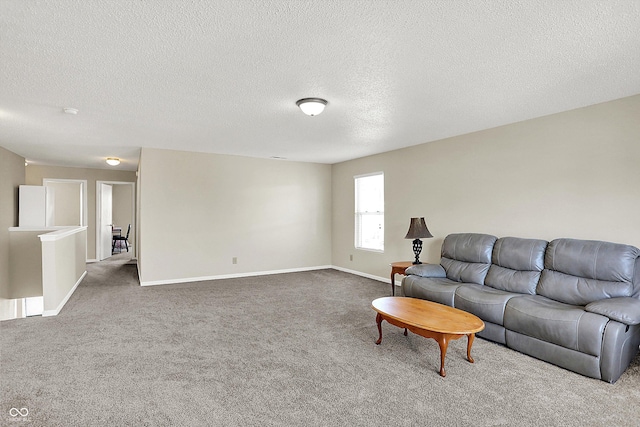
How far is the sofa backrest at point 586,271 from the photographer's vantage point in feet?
9.76

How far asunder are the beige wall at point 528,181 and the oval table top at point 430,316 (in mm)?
1749

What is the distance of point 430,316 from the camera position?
2.95 metres

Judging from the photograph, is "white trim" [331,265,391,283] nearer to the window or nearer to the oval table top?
the window

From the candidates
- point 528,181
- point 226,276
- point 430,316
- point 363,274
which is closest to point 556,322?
point 430,316

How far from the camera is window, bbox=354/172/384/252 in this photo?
6539 millimetres

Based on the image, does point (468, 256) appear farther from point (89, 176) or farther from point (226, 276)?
point (89, 176)

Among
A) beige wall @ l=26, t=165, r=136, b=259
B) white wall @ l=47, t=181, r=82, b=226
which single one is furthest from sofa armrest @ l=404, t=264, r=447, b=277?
white wall @ l=47, t=181, r=82, b=226

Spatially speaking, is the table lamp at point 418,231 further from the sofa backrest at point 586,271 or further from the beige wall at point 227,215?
the beige wall at point 227,215

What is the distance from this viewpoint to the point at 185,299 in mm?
4934

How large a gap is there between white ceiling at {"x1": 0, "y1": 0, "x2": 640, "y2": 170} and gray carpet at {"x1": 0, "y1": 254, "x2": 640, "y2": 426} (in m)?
2.37

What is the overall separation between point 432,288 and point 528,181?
5.72 ft

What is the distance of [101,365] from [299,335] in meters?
1.75

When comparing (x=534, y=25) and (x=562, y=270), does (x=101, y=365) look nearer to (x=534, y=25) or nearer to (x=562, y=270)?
(x=534, y=25)

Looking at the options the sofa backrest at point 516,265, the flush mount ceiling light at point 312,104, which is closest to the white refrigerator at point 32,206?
the flush mount ceiling light at point 312,104
